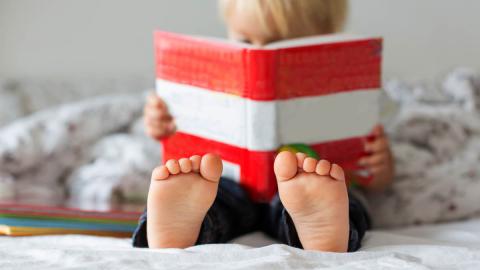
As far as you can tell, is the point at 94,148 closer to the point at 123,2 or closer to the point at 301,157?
the point at 123,2

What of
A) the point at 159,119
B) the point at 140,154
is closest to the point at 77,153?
the point at 140,154

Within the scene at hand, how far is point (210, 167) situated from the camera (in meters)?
0.76

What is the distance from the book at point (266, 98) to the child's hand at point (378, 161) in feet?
0.06

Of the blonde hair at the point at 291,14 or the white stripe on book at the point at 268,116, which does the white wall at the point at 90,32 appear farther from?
the white stripe on book at the point at 268,116

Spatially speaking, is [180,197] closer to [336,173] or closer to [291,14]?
[336,173]

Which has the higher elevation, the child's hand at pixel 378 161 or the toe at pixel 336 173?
the toe at pixel 336 173

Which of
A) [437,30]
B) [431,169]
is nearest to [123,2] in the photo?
[437,30]

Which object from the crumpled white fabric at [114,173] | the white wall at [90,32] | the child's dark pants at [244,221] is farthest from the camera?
the white wall at [90,32]

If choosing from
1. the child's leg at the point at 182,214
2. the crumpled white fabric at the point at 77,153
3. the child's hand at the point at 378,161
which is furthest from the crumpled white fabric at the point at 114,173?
the child's hand at the point at 378,161

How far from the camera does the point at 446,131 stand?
4.20 feet

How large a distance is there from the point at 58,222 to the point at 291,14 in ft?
1.48

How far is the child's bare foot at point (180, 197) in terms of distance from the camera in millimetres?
765

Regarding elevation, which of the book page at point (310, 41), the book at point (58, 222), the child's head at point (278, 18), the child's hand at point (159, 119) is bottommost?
the book at point (58, 222)

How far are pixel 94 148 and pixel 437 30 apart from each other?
36.5 inches
